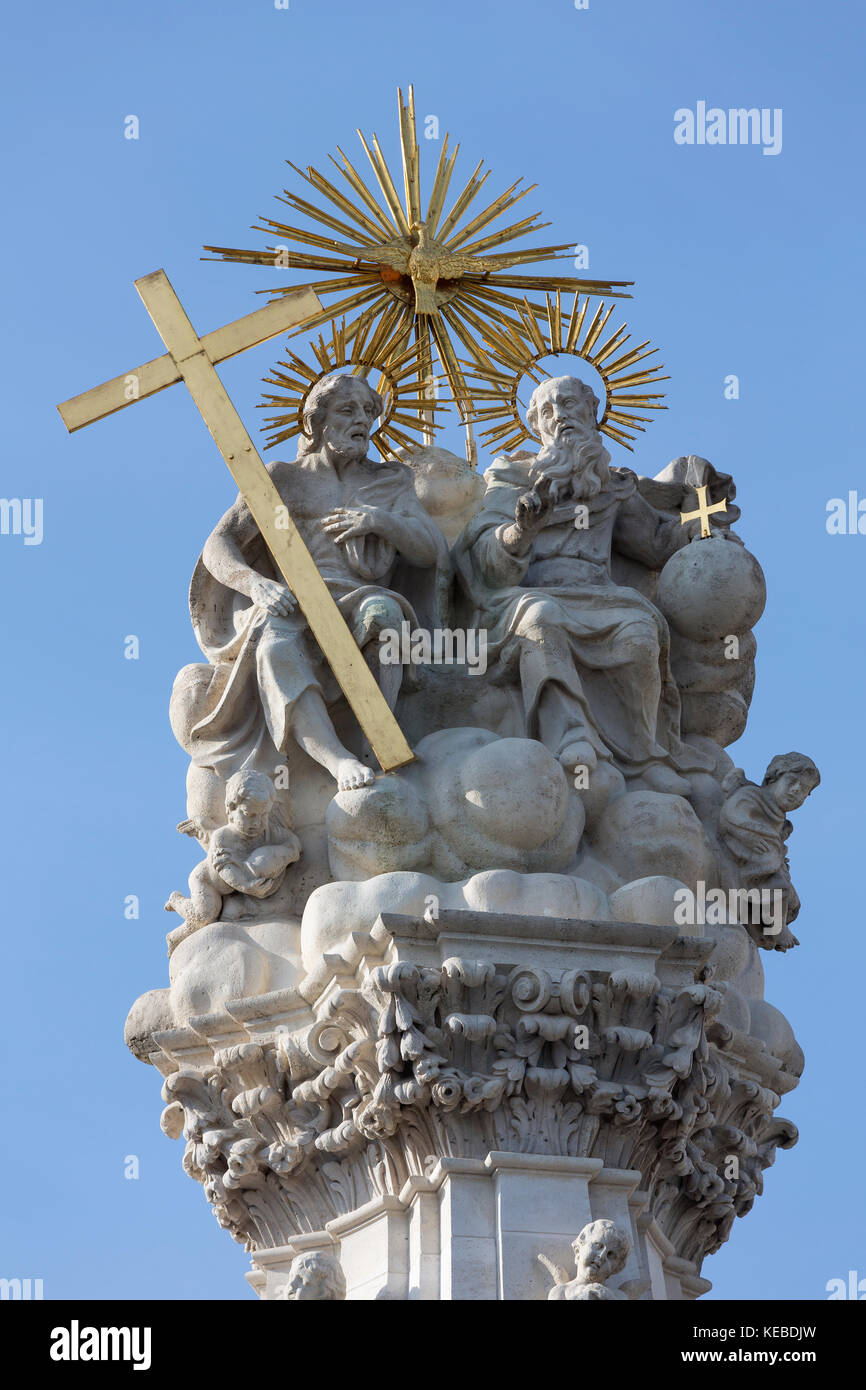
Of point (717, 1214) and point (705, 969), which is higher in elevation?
point (705, 969)

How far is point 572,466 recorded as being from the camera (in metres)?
14.5

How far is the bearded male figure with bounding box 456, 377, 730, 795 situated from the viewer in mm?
13820

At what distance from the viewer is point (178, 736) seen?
14.0 metres

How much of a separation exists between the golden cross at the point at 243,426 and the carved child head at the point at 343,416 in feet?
1.46

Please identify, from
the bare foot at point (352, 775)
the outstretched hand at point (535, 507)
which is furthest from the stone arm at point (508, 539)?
the bare foot at point (352, 775)

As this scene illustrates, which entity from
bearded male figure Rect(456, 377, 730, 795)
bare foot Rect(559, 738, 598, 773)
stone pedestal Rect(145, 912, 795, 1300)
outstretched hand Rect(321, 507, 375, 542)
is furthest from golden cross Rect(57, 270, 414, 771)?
stone pedestal Rect(145, 912, 795, 1300)

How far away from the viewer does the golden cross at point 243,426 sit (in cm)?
1338

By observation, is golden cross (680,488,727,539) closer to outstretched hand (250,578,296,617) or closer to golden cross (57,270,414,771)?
golden cross (57,270,414,771)

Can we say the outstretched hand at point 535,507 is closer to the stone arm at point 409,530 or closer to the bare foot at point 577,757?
the stone arm at point 409,530

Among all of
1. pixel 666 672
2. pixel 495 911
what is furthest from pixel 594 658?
pixel 495 911

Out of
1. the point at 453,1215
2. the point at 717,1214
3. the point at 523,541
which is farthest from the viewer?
the point at 523,541

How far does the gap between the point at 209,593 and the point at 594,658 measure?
2.24 metres

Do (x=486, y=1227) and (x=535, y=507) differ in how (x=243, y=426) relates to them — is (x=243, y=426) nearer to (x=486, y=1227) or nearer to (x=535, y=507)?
(x=535, y=507)
